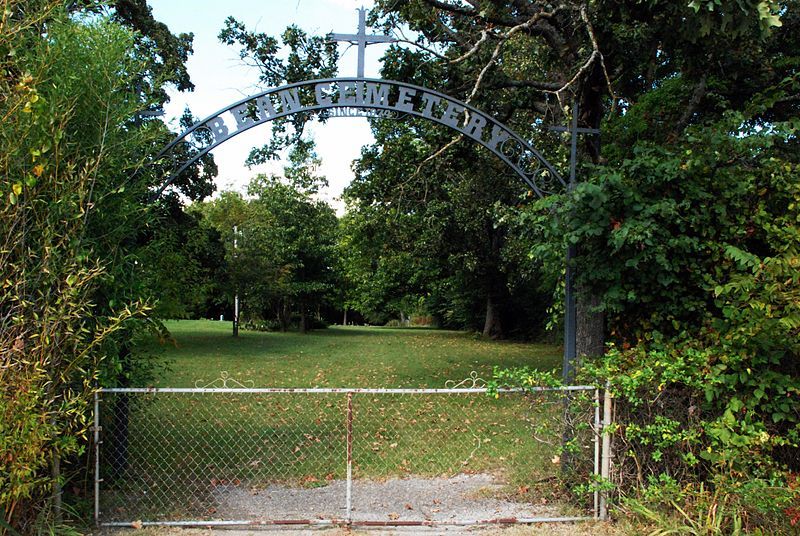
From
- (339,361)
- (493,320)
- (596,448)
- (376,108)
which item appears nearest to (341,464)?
(596,448)

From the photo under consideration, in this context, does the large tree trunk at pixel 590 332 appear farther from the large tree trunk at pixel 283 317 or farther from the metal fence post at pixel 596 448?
the large tree trunk at pixel 283 317

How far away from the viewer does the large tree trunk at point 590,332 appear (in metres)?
5.49

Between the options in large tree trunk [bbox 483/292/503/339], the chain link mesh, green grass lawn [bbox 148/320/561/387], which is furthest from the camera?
large tree trunk [bbox 483/292/503/339]

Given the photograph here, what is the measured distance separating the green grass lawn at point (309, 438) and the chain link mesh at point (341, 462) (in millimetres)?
22

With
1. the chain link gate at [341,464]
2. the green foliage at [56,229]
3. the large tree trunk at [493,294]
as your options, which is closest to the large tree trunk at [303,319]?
the large tree trunk at [493,294]

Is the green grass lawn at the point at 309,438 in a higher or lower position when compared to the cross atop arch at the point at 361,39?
lower

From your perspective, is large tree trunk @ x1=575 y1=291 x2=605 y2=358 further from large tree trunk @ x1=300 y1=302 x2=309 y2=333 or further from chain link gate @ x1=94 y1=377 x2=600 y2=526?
large tree trunk @ x1=300 y1=302 x2=309 y2=333

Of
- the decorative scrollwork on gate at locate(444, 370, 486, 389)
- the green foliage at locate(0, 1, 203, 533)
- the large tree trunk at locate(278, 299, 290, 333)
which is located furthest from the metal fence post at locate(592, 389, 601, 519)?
the large tree trunk at locate(278, 299, 290, 333)

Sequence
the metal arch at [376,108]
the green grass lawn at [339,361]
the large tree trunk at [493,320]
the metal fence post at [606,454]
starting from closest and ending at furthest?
the metal fence post at [606,454]
the metal arch at [376,108]
the green grass lawn at [339,361]
the large tree trunk at [493,320]

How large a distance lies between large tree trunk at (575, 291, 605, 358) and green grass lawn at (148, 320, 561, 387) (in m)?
6.81

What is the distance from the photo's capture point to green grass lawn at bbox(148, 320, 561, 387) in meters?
12.8

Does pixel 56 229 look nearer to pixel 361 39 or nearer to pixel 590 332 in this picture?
pixel 361 39

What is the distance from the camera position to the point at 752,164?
4.97m

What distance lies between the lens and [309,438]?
25.4 feet
